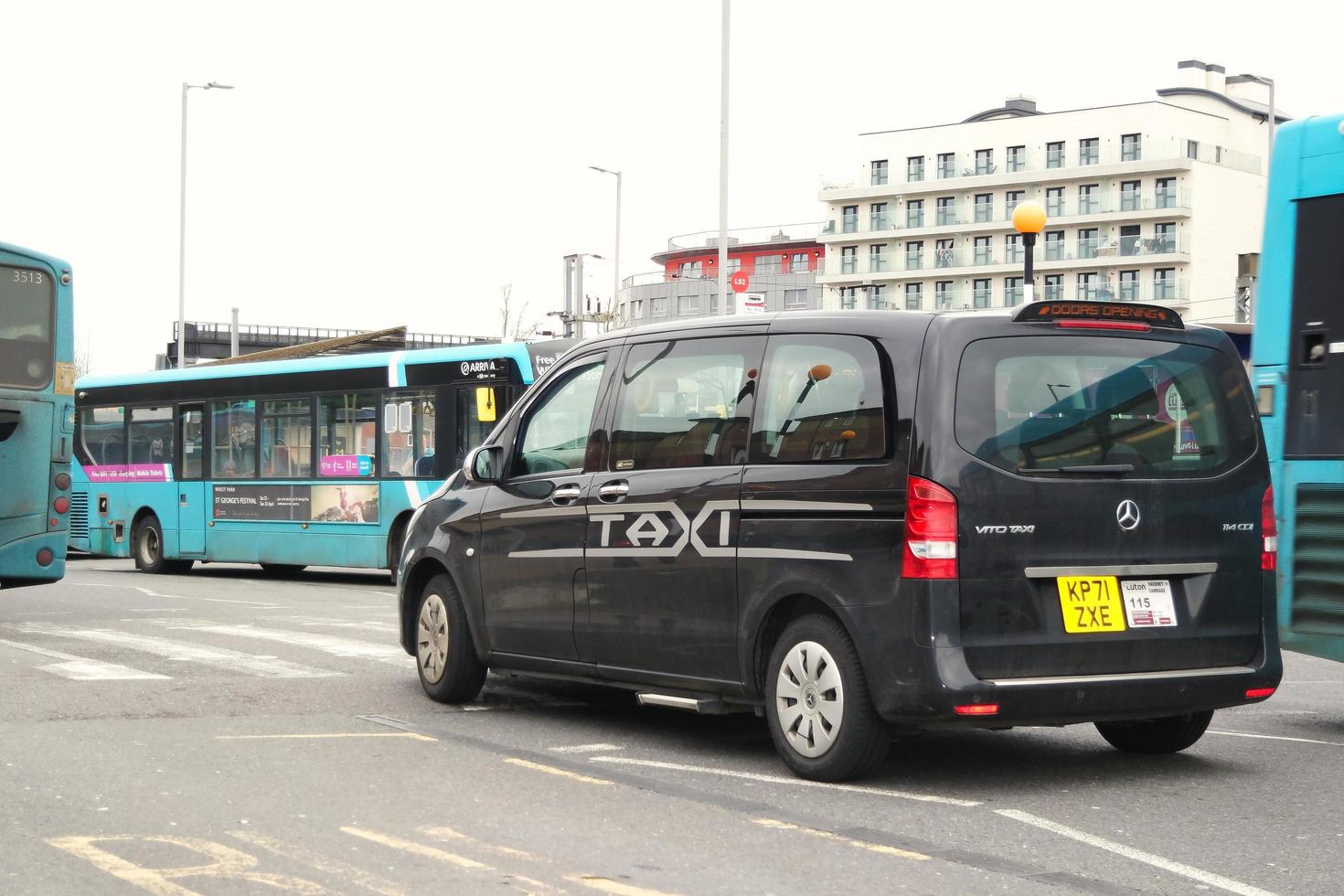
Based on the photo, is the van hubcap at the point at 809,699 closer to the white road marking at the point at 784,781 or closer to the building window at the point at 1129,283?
the white road marking at the point at 784,781

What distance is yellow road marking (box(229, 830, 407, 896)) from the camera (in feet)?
17.4

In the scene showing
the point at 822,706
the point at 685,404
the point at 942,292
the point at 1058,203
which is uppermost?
the point at 1058,203

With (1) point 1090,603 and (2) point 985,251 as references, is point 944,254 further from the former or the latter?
(1) point 1090,603

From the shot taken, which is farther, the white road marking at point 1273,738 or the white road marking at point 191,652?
the white road marking at point 191,652

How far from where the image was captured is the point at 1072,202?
3967 inches

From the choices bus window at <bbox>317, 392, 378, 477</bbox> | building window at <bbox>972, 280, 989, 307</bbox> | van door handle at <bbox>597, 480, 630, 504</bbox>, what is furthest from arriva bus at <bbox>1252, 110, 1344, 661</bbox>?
building window at <bbox>972, 280, 989, 307</bbox>

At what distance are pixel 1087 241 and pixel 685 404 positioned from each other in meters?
96.2

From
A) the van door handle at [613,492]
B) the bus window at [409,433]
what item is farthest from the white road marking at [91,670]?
the bus window at [409,433]

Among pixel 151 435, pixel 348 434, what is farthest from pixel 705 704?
pixel 151 435

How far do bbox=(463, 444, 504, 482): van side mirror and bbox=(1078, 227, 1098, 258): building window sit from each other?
9448 cm

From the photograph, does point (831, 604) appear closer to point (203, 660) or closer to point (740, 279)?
point (203, 660)

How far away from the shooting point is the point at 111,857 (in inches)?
223

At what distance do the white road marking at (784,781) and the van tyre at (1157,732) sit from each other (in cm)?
127

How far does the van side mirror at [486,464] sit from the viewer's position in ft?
30.4
